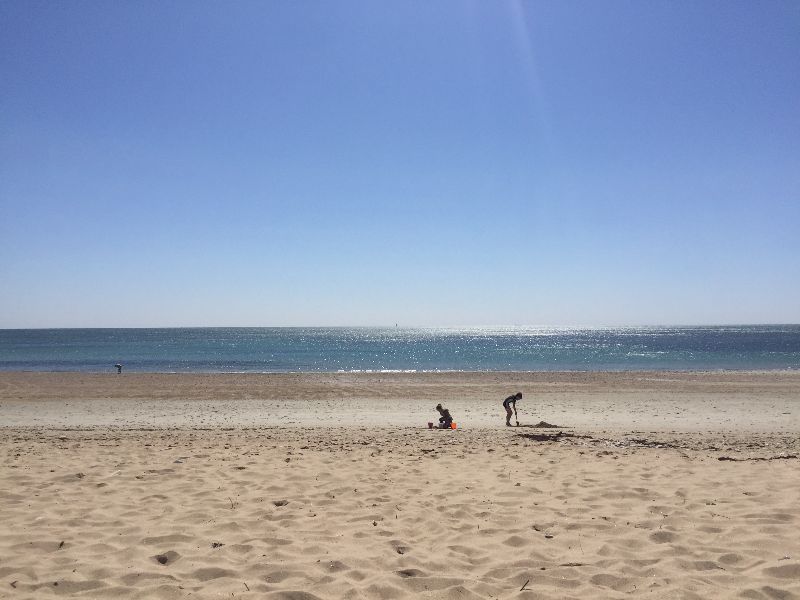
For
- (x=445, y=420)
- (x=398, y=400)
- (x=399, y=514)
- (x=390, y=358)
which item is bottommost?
(x=390, y=358)

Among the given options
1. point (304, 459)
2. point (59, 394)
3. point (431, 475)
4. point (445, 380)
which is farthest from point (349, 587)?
point (445, 380)

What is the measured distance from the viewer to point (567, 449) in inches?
399

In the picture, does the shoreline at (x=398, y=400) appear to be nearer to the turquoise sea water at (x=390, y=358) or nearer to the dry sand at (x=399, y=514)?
the dry sand at (x=399, y=514)

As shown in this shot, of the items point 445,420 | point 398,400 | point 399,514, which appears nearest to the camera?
point 399,514

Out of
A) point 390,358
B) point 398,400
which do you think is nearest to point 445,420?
point 398,400

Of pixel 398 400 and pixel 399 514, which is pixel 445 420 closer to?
pixel 398 400

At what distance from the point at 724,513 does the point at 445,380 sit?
96.5 ft

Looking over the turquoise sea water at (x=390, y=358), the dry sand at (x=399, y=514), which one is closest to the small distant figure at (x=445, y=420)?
the dry sand at (x=399, y=514)

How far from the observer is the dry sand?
14.0 feet

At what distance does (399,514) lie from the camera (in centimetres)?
598

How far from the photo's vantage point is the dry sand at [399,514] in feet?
14.0

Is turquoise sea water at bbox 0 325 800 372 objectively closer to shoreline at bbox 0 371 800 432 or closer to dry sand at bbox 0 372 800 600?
shoreline at bbox 0 371 800 432

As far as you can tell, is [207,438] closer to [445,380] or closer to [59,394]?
[59,394]

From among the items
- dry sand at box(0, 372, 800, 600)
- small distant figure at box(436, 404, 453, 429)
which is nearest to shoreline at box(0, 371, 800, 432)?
small distant figure at box(436, 404, 453, 429)
